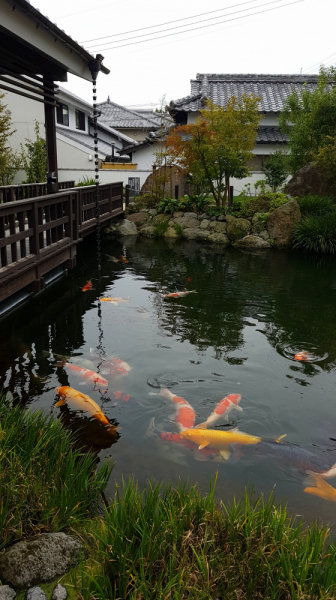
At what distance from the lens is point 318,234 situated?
16.1m

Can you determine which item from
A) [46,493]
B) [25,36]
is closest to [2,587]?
[46,493]

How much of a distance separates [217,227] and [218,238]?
1.99 feet

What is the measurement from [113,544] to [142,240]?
1593cm

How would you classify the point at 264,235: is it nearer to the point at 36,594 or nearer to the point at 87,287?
the point at 87,287

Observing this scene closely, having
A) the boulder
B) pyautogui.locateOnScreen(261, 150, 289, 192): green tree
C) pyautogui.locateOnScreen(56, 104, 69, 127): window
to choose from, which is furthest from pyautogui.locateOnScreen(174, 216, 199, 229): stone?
pyautogui.locateOnScreen(56, 104, 69, 127): window

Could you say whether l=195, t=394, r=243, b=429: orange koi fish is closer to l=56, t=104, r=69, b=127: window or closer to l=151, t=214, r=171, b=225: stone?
l=151, t=214, r=171, b=225: stone

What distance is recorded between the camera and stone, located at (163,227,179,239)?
1897cm

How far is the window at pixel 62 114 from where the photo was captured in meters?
26.2

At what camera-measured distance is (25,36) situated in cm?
694

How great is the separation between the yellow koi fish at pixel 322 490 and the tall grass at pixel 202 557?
3.88 feet

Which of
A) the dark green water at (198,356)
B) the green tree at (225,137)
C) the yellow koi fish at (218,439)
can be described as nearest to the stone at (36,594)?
the dark green water at (198,356)

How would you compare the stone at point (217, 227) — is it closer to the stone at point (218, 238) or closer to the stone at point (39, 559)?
the stone at point (218, 238)

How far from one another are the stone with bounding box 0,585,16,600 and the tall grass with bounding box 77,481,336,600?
0.39 metres

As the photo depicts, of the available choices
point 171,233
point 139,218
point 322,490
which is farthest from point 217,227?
point 322,490
